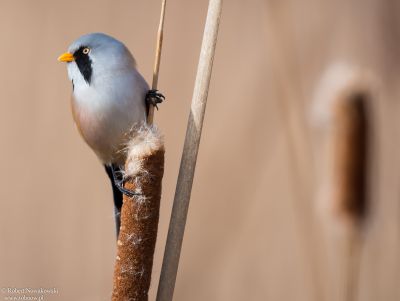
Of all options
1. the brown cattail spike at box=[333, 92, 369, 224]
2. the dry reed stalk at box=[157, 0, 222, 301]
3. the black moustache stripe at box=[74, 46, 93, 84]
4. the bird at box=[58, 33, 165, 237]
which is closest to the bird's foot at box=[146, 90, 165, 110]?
the bird at box=[58, 33, 165, 237]

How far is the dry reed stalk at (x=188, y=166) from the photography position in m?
1.26

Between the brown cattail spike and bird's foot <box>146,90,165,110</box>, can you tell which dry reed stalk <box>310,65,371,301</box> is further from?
bird's foot <box>146,90,165,110</box>

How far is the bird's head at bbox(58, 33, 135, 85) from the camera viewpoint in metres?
1.67

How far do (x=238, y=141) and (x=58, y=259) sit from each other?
1.05 m

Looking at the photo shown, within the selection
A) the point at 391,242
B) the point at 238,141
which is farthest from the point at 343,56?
the point at 238,141

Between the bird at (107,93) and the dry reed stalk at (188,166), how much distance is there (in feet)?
1.17

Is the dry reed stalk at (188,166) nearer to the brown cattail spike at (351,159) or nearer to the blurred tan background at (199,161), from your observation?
the brown cattail spike at (351,159)

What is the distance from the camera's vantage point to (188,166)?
4.19ft

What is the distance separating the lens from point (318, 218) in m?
1.80

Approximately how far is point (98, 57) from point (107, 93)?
0.11 m

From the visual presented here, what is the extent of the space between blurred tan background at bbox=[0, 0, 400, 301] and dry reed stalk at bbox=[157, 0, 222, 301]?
671mm

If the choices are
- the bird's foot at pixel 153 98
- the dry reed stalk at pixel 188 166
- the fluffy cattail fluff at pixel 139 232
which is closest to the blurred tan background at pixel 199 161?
the bird's foot at pixel 153 98

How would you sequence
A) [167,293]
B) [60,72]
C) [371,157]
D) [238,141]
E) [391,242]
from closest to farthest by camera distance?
1. [167,293]
2. [371,157]
3. [238,141]
4. [391,242]
5. [60,72]

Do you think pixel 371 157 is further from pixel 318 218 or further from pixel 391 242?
pixel 391 242
